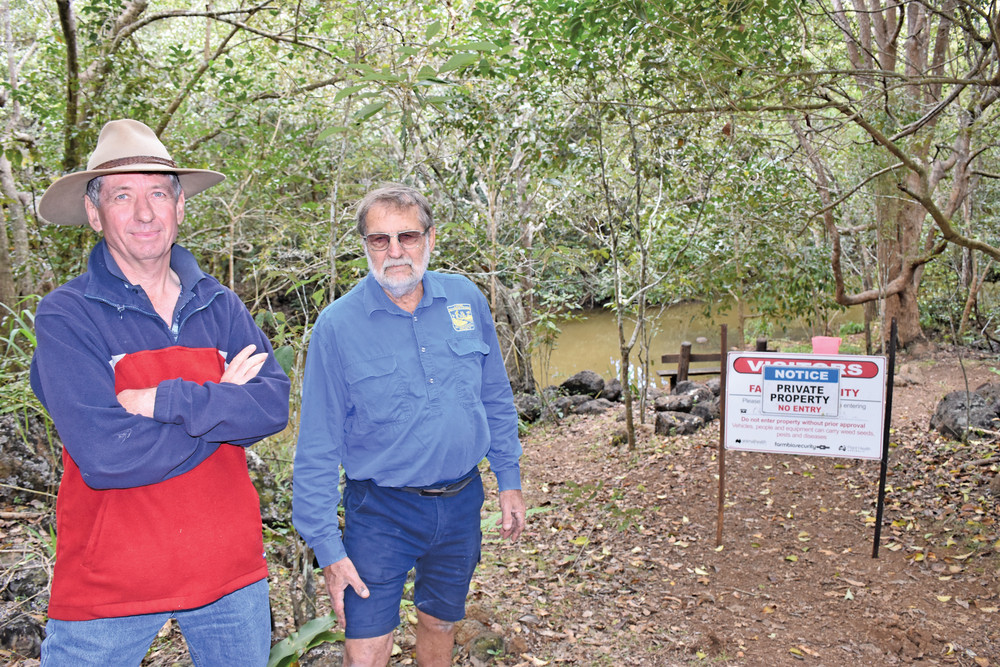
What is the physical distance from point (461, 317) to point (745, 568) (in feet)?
11.2

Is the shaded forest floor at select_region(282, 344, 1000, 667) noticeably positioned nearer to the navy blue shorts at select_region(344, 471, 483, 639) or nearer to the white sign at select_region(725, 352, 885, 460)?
the white sign at select_region(725, 352, 885, 460)

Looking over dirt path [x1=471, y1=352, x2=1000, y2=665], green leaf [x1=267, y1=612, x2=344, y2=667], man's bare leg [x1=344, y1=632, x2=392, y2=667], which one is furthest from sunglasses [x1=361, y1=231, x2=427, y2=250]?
dirt path [x1=471, y1=352, x2=1000, y2=665]

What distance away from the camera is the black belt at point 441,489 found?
A: 265 centimetres

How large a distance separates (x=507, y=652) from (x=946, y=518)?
11.8 ft

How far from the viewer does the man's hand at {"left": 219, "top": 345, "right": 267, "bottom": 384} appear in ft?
7.19

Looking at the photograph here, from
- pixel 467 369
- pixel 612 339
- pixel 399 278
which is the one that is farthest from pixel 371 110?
pixel 612 339

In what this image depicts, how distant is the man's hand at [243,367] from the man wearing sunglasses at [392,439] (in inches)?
13.9

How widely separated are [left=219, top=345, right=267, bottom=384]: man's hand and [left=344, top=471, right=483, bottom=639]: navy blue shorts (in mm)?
667

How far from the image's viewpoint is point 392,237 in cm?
270

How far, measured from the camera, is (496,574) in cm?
514

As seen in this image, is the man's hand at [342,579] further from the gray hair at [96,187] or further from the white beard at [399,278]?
the gray hair at [96,187]

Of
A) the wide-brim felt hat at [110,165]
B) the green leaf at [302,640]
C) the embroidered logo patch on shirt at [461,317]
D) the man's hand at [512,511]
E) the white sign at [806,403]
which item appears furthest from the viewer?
the white sign at [806,403]

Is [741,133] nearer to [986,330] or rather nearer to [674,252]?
[674,252]

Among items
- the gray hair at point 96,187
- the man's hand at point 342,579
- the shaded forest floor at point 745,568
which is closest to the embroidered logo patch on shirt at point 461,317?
the man's hand at point 342,579
